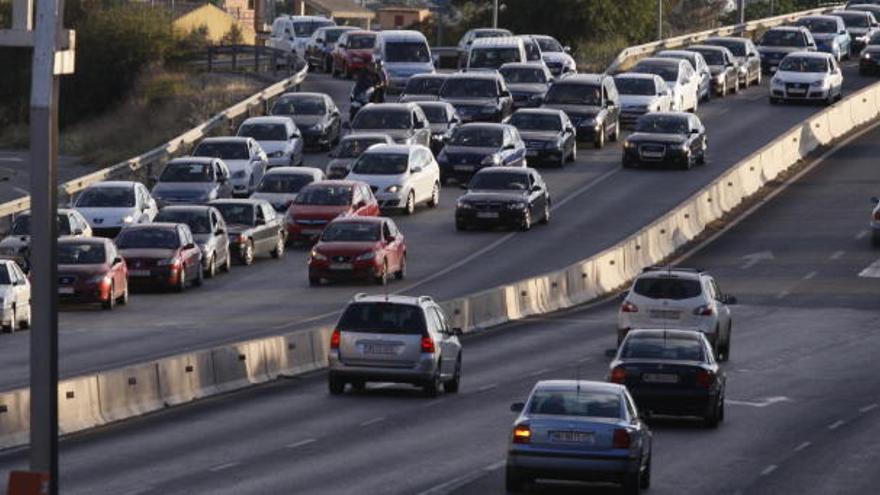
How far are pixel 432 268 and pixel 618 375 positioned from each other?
20.1m

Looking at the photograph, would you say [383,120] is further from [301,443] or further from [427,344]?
[301,443]

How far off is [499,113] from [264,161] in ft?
36.1

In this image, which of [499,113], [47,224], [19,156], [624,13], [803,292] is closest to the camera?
[47,224]

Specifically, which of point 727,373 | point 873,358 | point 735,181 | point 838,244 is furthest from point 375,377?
point 735,181

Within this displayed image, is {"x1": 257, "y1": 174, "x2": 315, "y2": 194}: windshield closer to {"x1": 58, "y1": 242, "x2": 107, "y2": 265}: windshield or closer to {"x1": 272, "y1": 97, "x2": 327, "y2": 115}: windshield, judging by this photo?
{"x1": 272, "y1": 97, "x2": 327, "y2": 115}: windshield

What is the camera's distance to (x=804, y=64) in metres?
79.1

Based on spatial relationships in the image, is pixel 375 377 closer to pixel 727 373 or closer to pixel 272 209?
pixel 727 373

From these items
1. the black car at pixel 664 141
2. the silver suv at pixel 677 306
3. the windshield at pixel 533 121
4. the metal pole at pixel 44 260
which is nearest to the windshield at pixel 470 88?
the windshield at pixel 533 121

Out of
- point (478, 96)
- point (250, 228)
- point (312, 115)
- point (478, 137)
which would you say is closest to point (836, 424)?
point (250, 228)

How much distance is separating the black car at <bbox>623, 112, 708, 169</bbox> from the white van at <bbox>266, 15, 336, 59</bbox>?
31.6m

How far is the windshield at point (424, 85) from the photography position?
7256cm

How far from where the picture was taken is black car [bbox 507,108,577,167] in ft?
216

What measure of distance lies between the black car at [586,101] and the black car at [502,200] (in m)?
12.5

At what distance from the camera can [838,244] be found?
2267 inches
